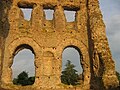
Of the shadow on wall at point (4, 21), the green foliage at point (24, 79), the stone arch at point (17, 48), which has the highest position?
the shadow on wall at point (4, 21)

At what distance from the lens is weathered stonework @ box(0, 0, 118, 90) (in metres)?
15.0

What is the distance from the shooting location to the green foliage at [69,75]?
88.1 feet

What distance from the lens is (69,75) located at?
1121 inches

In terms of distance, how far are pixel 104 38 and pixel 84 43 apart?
4.90 ft

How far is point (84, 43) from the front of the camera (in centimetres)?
1611

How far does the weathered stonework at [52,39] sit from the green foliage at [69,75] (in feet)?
35.1

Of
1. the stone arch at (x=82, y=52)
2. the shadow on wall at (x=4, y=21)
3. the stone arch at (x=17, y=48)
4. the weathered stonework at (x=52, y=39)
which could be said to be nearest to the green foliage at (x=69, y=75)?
the stone arch at (x=82, y=52)

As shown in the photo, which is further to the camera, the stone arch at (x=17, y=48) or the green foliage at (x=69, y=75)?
the green foliage at (x=69, y=75)

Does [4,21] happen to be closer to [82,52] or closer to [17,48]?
[17,48]

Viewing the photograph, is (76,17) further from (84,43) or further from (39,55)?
(39,55)

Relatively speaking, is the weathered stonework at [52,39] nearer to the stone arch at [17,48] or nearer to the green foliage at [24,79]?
the stone arch at [17,48]

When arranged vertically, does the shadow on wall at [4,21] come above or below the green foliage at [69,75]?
above

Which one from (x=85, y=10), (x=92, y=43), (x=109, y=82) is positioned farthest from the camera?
(x=85, y=10)

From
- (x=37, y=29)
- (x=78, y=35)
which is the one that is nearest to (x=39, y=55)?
(x=37, y=29)
